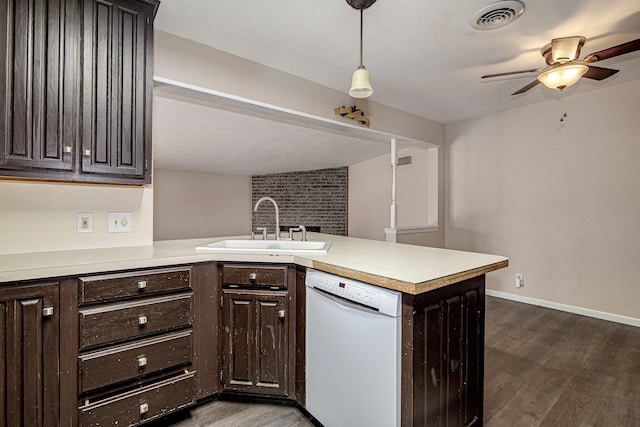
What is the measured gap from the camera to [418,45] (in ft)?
7.97

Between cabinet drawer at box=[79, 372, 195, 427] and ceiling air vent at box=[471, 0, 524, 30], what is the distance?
8.98ft

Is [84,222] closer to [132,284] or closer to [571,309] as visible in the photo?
[132,284]

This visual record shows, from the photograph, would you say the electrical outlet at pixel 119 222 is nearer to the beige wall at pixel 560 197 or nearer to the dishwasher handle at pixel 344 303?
the dishwasher handle at pixel 344 303

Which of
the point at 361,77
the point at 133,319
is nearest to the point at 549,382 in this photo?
the point at 361,77

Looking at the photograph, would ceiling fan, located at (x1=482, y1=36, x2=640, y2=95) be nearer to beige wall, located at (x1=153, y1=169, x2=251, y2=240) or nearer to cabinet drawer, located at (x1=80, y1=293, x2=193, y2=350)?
cabinet drawer, located at (x1=80, y1=293, x2=193, y2=350)

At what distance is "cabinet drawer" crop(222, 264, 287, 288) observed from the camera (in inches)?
69.2

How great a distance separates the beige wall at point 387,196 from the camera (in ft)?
15.2

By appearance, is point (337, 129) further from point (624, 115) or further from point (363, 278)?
point (624, 115)

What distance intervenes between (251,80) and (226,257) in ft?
5.46

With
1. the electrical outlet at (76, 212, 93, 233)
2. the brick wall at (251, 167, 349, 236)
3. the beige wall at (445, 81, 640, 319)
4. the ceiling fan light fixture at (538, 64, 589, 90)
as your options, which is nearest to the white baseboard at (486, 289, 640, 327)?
the beige wall at (445, 81, 640, 319)

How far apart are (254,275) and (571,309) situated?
11.8 feet

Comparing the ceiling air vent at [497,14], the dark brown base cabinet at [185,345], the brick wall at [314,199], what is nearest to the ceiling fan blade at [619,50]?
the ceiling air vent at [497,14]

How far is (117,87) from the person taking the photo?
1.66 m

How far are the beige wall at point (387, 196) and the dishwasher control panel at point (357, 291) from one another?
313 centimetres
